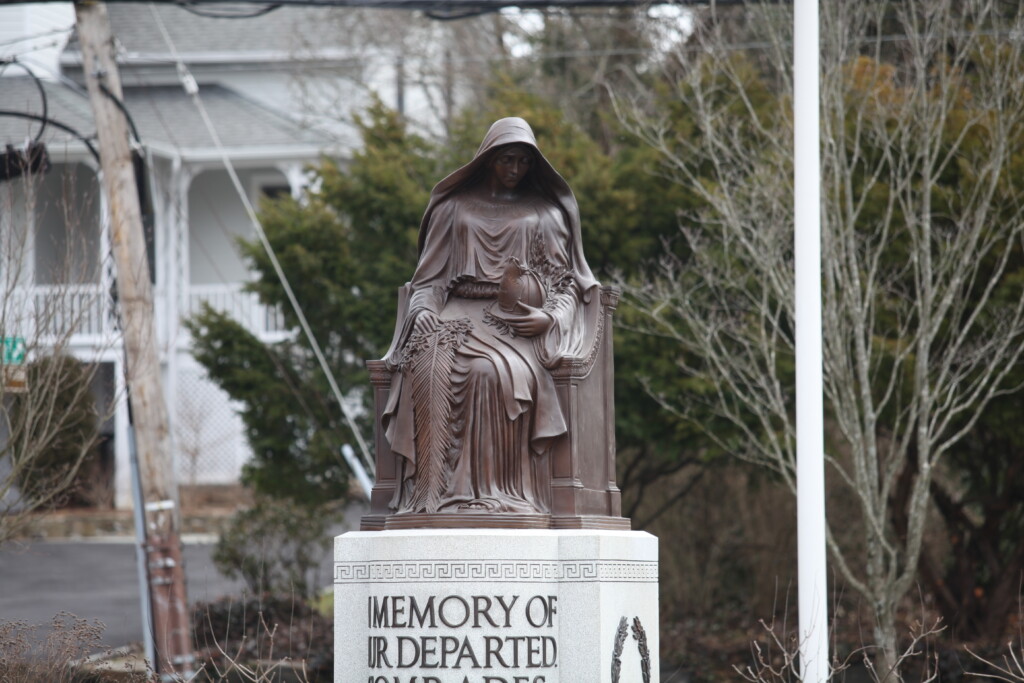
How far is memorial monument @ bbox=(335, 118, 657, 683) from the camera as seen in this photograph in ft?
25.8

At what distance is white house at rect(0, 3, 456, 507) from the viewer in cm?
2358

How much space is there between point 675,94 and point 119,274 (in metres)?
5.72

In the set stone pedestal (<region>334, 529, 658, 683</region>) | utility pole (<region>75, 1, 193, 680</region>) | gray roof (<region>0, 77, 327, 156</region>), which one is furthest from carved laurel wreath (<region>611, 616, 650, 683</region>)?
gray roof (<region>0, 77, 327, 156</region>)

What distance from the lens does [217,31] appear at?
27375mm

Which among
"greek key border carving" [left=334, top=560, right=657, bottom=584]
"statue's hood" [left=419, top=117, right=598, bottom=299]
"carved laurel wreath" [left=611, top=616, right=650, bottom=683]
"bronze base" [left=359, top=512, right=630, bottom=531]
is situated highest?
"statue's hood" [left=419, top=117, right=598, bottom=299]

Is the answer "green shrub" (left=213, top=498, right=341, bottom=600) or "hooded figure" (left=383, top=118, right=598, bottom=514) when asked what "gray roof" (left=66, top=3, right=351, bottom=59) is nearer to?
"green shrub" (left=213, top=498, right=341, bottom=600)

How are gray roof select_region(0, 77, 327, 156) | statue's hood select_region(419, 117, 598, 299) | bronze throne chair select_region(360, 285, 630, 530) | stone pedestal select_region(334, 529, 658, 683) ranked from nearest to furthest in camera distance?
stone pedestal select_region(334, 529, 658, 683), bronze throne chair select_region(360, 285, 630, 530), statue's hood select_region(419, 117, 598, 299), gray roof select_region(0, 77, 327, 156)

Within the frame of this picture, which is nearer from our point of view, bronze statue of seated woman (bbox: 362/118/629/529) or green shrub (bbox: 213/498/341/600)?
bronze statue of seated woman (bbox: 362/118/629/529)

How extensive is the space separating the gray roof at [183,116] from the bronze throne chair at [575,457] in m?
15.5

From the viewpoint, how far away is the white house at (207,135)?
2358cm

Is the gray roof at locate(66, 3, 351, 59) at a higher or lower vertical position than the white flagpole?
higher

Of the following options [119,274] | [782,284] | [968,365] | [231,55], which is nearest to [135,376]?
[119,274]

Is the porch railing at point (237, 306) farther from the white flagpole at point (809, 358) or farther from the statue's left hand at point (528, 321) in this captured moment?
the statue's left hand at point (528, 321)

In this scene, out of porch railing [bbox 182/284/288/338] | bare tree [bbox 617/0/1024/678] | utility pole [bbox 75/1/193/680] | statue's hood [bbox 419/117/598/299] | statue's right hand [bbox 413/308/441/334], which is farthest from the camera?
porch railing [bbox 182/284/288/338]
